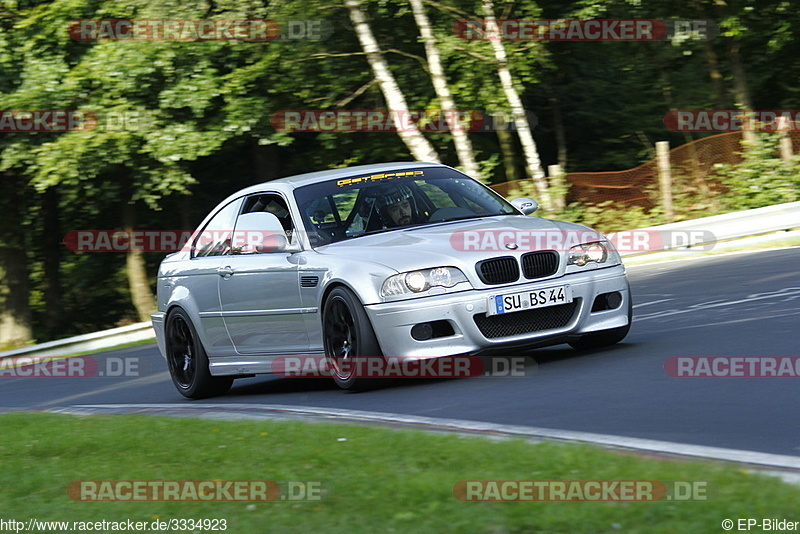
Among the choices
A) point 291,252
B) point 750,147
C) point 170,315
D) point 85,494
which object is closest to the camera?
point 85,494

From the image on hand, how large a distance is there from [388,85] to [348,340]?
14.6m

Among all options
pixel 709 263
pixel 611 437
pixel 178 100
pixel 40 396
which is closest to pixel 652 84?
pixel 178 100

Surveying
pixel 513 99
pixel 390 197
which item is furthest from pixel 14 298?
pixel 390 197

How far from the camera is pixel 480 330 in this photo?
836 centimetres

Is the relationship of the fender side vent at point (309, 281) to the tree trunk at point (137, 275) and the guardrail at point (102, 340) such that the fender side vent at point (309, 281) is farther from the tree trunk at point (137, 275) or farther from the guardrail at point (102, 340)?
the tree trunk at point (137, 275)

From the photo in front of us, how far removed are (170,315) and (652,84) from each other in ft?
66.4

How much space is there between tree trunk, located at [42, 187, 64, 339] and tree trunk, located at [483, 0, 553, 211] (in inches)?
528

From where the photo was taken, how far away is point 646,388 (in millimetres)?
7391

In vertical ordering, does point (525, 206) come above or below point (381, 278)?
above

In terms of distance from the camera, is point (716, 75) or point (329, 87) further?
point (716, 75)

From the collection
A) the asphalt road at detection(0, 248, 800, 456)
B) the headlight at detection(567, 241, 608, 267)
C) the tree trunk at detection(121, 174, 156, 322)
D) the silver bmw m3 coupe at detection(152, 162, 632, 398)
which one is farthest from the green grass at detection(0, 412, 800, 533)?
the tree trunk at detection(121, 174, 156, 322)

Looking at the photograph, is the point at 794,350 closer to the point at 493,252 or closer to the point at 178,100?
the point at 493,252

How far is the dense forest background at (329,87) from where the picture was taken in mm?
23453
